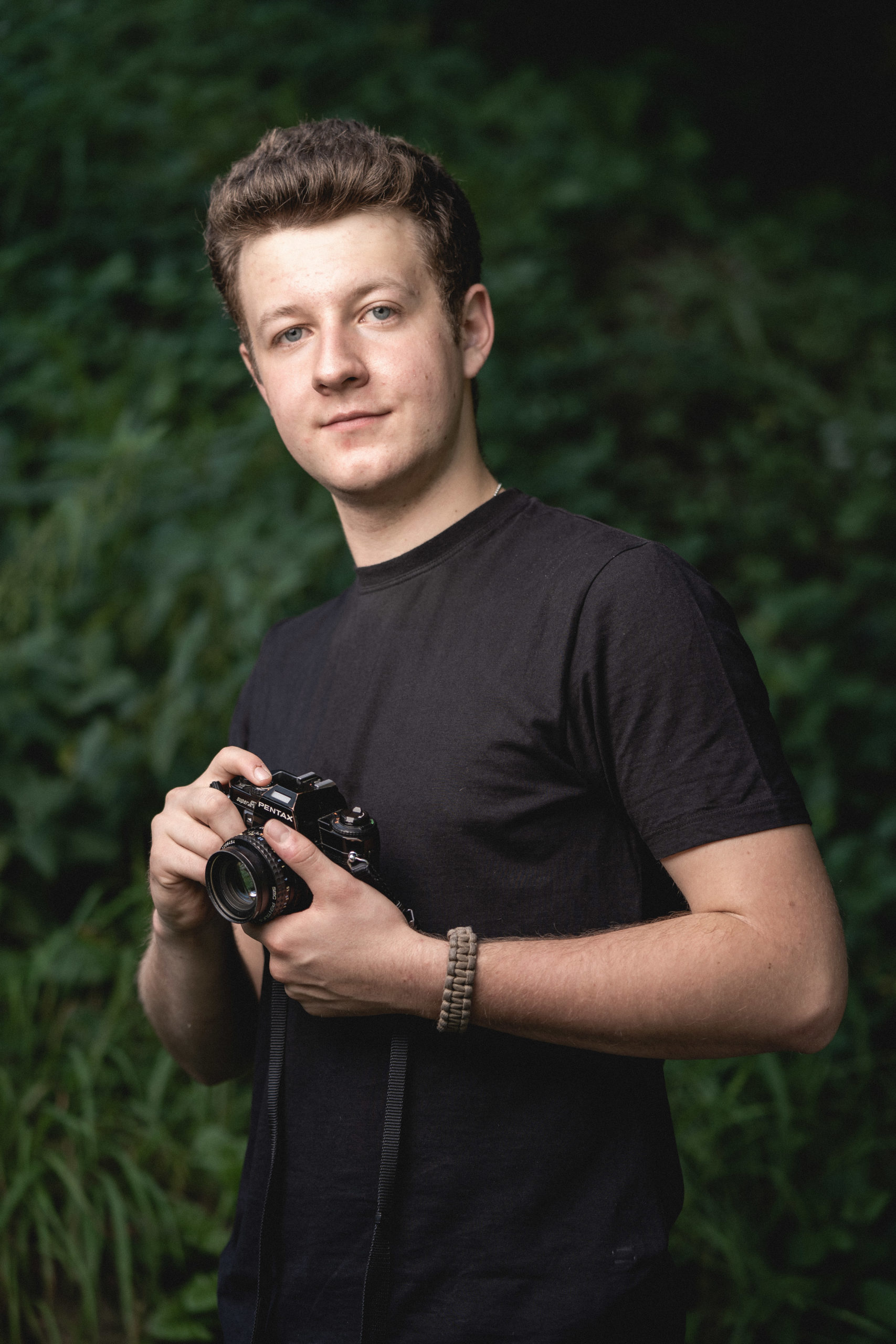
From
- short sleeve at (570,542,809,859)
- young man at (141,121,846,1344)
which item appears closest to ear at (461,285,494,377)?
young man at (141,121,846,1344)

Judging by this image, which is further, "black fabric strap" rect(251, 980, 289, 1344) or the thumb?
"black fabric strap" rect(251, 980, 289, 1344)

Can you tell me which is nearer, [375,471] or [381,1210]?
[381,1210]

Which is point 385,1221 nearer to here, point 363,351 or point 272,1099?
point 272,1099

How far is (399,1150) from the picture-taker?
129cm

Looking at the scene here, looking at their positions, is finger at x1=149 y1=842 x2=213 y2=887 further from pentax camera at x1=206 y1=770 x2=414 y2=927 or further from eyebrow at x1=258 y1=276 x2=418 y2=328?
eyebrow at x1=258 y1=276 x2=418 y2=328

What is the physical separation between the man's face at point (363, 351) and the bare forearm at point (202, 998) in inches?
27.8

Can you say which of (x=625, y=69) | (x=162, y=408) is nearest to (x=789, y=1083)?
(x=162, y=408)

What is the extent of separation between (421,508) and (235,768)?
457 mm

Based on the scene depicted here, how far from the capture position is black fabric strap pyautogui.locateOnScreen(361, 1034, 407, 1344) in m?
1.24

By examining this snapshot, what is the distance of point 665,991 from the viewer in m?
1.16

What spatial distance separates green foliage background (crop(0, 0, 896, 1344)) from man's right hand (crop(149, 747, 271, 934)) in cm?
118

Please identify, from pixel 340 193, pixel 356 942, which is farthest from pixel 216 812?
pixel 340 193

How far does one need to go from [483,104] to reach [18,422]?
391 cm

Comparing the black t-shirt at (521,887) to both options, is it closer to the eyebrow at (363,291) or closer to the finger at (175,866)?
the finger at (175,866)
